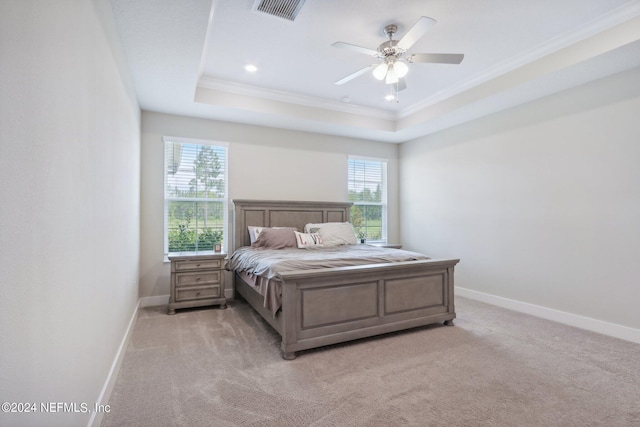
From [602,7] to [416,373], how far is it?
Answer: 3379 millimetres

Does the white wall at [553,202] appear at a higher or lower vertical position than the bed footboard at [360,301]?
higher

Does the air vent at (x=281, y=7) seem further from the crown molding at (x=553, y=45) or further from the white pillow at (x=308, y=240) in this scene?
the white pillow at (x=308, y=240)

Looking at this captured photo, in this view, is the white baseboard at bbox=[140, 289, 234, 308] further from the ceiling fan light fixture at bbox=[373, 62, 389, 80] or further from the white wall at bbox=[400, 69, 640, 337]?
the white wall at bbox=[400, 69, 640, 337]

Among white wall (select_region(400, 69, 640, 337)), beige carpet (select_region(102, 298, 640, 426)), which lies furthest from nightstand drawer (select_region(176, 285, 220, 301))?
white wall (select_region(400, 69, 640, 337))

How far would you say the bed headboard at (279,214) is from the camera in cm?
468

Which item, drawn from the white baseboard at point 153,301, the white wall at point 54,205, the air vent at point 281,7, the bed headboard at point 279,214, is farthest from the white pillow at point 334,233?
the white wall at point 54,205

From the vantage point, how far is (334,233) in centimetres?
462

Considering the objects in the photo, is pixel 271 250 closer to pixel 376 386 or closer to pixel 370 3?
pixel 376 386

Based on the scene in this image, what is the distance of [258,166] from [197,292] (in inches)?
81.1

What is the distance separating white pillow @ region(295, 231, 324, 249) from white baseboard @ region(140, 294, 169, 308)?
198cm

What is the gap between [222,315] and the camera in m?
3.85

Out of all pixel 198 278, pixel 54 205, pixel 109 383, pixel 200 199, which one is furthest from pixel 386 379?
pixel 200 199

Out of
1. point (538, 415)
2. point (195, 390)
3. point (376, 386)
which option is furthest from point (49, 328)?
point (538, 415)

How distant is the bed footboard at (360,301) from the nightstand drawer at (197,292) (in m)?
1.73
